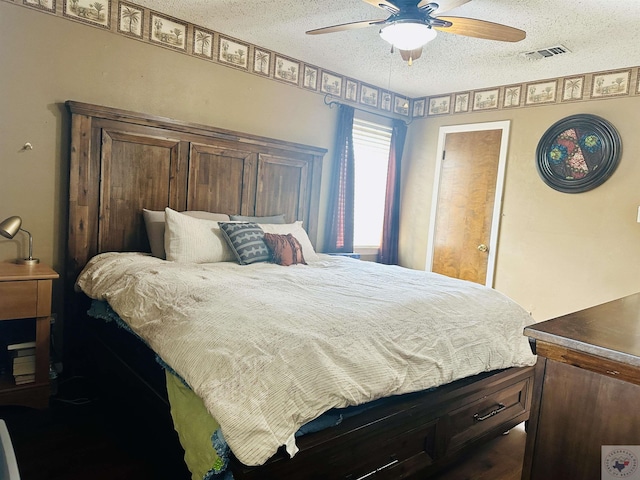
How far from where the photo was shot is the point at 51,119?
2.75m

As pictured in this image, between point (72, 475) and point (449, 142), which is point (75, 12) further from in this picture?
point (449, 142)

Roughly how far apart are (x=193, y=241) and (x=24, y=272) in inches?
36.8

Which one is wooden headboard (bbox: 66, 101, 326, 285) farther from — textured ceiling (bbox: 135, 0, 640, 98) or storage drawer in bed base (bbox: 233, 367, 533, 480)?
storage drawer in bed base (bbox: 233, 367, 533, 480)

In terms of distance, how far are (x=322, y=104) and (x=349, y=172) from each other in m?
0.71

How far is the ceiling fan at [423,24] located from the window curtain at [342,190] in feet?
5.91

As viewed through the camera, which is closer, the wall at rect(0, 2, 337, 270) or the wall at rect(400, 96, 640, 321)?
the wall at rect(0, 2, 337, 270)

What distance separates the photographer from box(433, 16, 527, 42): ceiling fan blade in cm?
229

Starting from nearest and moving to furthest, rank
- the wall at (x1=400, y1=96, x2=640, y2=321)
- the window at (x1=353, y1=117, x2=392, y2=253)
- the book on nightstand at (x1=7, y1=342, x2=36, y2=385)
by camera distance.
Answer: the book on nightstand at (x1=7, y1=342, x2=36, y2=385), the wall at (x1=400, y1=96, x2=640, y2=321), the window at (x1=353, y1=117, x2=392, y2=253)

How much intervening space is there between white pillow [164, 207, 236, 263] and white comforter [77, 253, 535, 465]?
165 millimetres

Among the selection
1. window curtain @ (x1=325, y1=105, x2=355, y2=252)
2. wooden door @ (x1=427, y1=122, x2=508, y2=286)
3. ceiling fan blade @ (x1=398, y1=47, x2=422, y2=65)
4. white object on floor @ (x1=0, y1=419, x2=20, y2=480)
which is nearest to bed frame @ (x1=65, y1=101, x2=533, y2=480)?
window curtain @ (x1=325, y1=105, x2=355, y2=252)

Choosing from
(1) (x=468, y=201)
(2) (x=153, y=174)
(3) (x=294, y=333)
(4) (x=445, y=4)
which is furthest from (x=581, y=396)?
(1) (x=468, y=201)

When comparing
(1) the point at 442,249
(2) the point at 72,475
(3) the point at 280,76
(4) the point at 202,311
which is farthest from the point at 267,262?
(1) the point at 442,249

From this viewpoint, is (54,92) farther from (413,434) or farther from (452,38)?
(413,434)

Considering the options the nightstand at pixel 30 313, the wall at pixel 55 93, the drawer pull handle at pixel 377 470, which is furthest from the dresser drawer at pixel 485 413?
the wall at pixel 55 93
